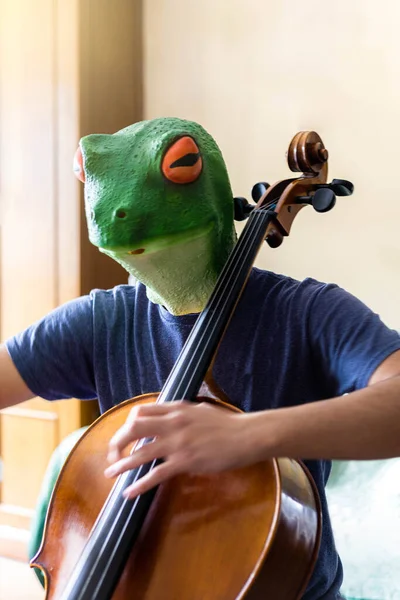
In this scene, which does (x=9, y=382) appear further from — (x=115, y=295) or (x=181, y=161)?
(x=181, y=161)

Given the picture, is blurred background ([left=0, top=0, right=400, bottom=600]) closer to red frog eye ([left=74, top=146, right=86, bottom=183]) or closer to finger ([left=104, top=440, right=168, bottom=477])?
red frog eye ([left=74, top=146, right=86, bottom=183])

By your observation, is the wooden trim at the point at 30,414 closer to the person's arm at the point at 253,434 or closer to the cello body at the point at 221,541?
the cello body at the point at 221,541

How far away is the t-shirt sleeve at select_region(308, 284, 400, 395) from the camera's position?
754mm

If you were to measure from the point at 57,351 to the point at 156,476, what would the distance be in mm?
397

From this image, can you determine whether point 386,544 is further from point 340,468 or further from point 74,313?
point 74,313

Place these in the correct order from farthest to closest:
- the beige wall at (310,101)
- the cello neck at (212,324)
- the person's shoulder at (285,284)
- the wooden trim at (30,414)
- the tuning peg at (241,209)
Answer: the wooden trim at (30,414)
the beige wall at (310,101)
the tuning peg at (241,209)
the person's shoulder at (285,284)
the cello neck at (212,324)

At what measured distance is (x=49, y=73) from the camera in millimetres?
2031

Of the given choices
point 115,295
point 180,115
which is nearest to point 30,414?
point 180,115

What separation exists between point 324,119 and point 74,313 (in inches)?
48.9

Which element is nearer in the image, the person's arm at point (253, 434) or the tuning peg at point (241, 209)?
the person's arm at point (253, 434)

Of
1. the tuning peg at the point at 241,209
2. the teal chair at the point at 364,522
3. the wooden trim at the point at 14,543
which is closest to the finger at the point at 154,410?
the tuning peg at the point at 241,209

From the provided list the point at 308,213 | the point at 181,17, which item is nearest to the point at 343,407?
the point at 308,213

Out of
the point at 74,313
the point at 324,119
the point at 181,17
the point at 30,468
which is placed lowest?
the point at 30,468

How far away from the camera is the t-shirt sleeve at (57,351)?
37.5 inches
